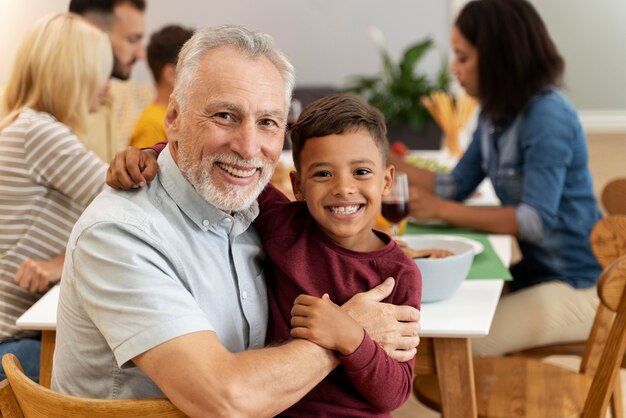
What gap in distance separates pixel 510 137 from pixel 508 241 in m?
0.40

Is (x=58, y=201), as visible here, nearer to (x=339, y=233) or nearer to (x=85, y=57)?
(x=85, y=57)

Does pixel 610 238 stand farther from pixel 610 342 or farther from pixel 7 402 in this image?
pixel 7 402

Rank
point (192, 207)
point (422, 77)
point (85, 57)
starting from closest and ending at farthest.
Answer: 1. point (192, 207)
2. point (85, 57)
3. point (422, 77)

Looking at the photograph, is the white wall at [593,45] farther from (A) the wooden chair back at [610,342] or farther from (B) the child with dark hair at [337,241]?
(B) the child with dark hair at [337,241]

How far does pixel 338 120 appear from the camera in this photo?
150 cm

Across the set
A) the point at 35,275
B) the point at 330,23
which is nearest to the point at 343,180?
the point at 35,275

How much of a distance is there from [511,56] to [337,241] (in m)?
Answer: 1.40

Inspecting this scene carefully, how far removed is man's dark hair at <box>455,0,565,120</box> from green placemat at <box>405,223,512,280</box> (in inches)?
16.6

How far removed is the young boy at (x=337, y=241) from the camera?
4.79 feet

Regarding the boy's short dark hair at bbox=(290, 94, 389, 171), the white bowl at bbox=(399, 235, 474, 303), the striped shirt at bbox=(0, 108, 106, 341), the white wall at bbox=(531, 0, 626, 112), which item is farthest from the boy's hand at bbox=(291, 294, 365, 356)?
the white wall at bbox=(531, 0, 626, 112)

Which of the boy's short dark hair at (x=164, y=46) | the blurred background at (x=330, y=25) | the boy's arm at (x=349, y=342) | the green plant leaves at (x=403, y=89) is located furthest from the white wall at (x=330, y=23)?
the boy's arm at (x=349, y=342)

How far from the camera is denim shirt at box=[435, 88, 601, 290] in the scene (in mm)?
2598

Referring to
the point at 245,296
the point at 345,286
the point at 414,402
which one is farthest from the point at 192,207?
the point at 414,402

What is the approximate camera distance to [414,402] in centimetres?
324
